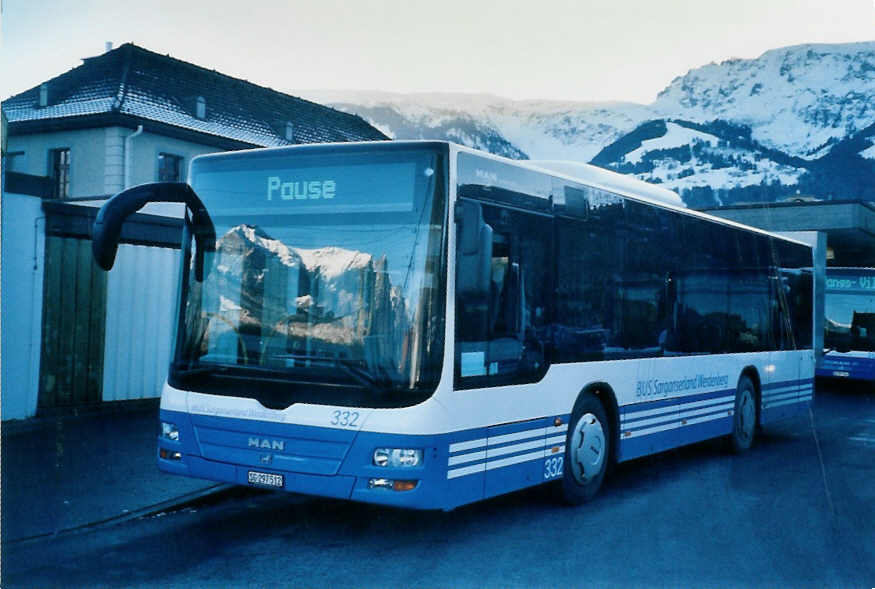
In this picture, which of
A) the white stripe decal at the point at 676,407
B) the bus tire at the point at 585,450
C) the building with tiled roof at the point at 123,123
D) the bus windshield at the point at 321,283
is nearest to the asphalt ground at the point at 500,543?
the bus tire at the point at 585,450

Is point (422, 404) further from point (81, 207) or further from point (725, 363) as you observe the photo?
point (81, 207)

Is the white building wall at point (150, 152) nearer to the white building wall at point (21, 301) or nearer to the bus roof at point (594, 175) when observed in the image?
the white building wall at point (21, 301)

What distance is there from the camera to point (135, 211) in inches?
268

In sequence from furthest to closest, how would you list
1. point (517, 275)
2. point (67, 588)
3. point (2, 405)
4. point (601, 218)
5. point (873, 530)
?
point (2, 405) → point (601, 218) → point (873, 530) → point (517, 275) → point (67, 588)

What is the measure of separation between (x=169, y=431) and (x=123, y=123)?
86.2 ft

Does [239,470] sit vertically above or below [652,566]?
above

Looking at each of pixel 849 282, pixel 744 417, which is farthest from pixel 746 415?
pixel 849 282


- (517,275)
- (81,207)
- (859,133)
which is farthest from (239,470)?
(859,133)

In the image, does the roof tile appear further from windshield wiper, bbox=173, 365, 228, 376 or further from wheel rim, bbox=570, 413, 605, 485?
wheel rim, bbox=570, 413, 605, 485

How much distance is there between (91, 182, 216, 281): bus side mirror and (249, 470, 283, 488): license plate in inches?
61.2

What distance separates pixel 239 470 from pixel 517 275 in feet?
8.60

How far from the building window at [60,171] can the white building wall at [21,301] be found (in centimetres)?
2347

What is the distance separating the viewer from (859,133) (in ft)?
654

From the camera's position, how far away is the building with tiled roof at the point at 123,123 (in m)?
31.6
